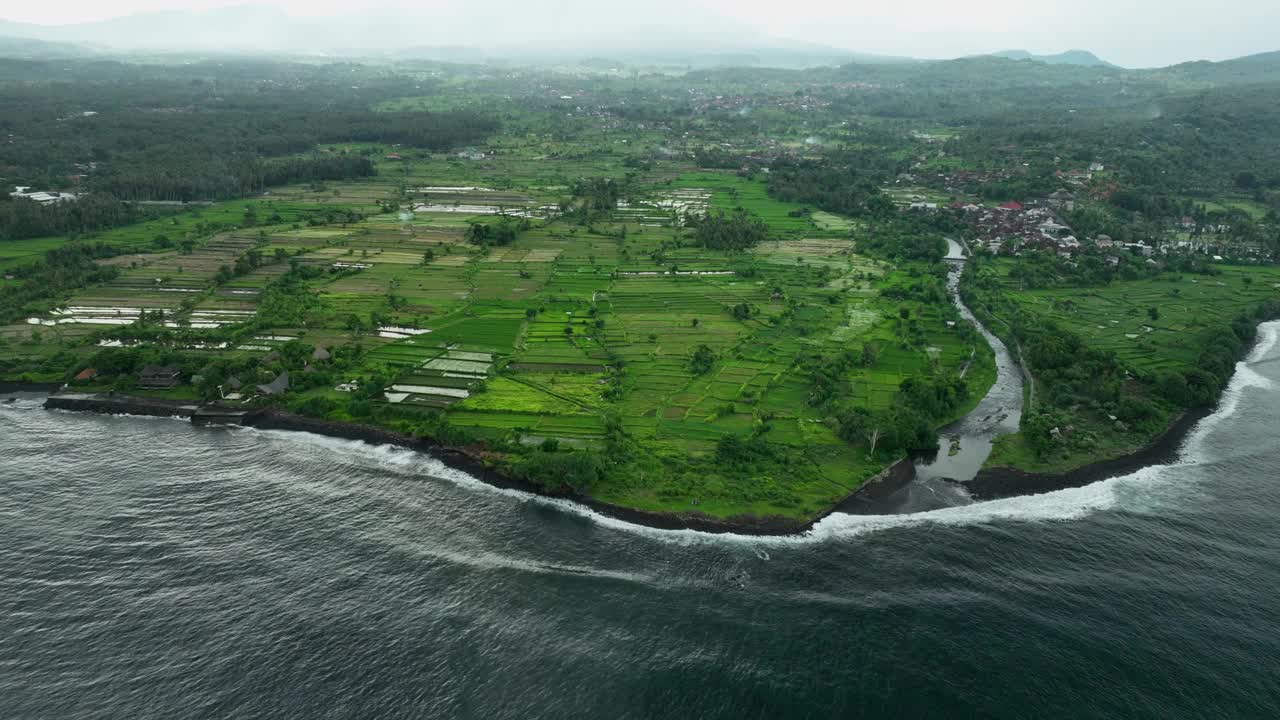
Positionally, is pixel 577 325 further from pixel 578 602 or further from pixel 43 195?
pixel 43 195

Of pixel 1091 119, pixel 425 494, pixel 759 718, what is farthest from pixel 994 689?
pixel 1091 119

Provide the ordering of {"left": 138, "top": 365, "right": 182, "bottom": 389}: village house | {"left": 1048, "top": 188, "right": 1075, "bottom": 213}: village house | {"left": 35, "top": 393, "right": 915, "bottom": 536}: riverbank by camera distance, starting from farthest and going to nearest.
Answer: {"left": 1048, "top": 188, "right": 1075, "bottom": 213}: village house
{"left": 138, "top": 365, "right": 182, "bottom": 389}: village house
{"left": 35, "top": 393, "right": 915, "bottom": 536}: riverbank

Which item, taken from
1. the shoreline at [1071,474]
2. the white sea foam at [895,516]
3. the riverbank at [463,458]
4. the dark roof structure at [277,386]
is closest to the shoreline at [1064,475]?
the shoreline at [1071,474]

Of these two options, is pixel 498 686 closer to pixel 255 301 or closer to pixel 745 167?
pixel 255 301

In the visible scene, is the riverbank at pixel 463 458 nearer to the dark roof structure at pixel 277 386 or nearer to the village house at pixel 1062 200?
the dark roof structure at pixel 277 386

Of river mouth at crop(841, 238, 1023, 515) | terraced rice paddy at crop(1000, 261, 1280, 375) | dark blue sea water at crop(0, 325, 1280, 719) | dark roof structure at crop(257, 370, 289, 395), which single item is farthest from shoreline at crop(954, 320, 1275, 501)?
dark roof structure at crop(257, 370, 289, 395)

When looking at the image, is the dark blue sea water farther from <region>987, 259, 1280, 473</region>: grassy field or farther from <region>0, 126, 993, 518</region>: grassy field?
<region>0, 126, 993, 518</region>: grassy field

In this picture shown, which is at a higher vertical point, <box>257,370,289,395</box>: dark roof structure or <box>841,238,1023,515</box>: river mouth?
<box>257,370,289,395</box>: dark roof structure
